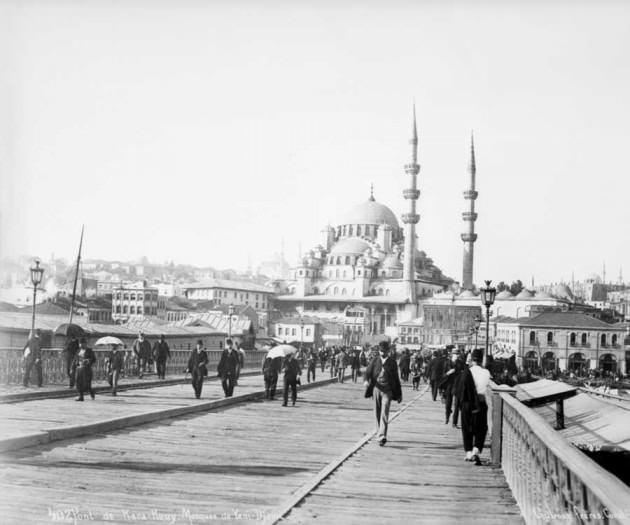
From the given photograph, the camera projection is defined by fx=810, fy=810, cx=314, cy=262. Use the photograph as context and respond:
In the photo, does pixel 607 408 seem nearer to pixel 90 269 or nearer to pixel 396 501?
pixel 396 501

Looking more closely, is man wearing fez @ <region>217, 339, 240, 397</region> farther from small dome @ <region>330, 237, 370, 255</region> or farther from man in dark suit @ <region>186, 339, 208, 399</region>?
small dome @ <region>330, 237, 370, 255</region>

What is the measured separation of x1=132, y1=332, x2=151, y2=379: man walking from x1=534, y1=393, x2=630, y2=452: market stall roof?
372 inches

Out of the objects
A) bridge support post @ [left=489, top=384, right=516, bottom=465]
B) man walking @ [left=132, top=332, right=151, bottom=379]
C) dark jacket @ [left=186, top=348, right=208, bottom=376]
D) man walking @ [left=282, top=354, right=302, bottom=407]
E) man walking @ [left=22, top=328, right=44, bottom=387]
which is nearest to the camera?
bridge support post @ [left=489, top=384, right=516, bottom=465]

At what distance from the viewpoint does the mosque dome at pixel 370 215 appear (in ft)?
366

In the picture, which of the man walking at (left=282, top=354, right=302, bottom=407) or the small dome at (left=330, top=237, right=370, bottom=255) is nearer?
the man walking at (left=282, top=354, right=302, bottom=407)

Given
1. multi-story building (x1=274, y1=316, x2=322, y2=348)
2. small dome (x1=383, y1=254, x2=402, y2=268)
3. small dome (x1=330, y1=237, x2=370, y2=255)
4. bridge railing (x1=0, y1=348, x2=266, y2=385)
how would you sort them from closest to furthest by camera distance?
bridge railing (x1=0, y1=348, x2=266, y2=385), multi-story building (x1=274, y1=316, x2=322, y2=348), small dome (x1=383, y1=254, x2=402, y2=268), small dome (x1=330, y1=237, x2=370, y2=255)

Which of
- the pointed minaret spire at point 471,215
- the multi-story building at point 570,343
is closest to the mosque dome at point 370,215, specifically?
the pointed minaret spire at point 471,215

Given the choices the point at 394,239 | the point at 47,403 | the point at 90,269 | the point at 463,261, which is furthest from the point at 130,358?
the point at 90,269

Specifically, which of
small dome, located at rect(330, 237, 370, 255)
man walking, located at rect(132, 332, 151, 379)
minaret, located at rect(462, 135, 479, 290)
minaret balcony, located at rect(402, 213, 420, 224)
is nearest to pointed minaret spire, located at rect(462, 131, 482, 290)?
minaret, located at rect(462, 135, 479, 290)

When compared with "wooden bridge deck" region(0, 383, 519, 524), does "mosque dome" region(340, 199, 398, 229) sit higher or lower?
higher

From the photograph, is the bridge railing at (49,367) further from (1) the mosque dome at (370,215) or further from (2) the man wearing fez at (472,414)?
(1) the mosque dome at (370,215)

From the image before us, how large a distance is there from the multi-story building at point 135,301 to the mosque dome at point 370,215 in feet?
110

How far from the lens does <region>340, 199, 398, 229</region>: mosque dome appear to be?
366 ft

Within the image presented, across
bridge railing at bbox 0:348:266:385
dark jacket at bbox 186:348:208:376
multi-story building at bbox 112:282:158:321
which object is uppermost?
multi-story building at bbox 112:282:158:321
